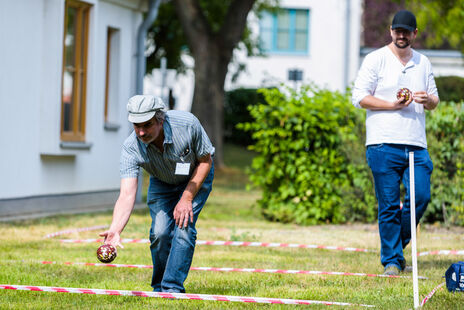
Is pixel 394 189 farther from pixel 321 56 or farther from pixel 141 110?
pixel 321 56

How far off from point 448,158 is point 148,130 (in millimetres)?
6447

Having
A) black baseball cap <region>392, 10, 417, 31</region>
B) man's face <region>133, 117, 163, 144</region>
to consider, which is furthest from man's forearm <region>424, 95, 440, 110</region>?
man's face <region>133, 117, 163, 144</region>

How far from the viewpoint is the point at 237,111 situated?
3322 cm

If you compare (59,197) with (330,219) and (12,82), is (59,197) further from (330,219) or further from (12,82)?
(330,219)

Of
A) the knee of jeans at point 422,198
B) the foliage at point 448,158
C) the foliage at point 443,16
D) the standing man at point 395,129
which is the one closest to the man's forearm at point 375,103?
the standing man at point 395,129

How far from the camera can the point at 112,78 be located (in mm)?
14219

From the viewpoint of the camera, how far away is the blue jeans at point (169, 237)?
5500 millimetres

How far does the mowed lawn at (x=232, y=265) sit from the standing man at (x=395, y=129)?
0.47 metres

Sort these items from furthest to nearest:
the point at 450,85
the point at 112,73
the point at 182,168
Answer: the point at 450,85 → the point at 112,73 → the point at 182,168

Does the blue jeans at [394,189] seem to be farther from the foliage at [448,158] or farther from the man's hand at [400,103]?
the foliage at [448,158]

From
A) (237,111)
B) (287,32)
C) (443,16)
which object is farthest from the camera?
(287,32)

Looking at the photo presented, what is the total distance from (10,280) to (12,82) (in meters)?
5.50

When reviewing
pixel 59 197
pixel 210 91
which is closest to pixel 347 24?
pixel 210 91

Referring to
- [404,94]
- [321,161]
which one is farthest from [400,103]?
[321,161]
